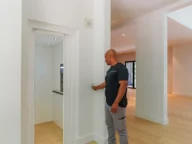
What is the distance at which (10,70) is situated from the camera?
1.55 m

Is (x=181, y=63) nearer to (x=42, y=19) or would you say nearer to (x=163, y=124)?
(x=163, y=124)

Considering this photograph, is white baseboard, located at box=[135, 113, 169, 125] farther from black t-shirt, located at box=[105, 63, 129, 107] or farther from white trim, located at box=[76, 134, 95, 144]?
black t-shirt, located at box=[105, 63, 129, 107]

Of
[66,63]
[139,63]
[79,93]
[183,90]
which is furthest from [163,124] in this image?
[183,90]

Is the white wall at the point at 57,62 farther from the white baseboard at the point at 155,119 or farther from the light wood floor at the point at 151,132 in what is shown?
the white baseboard at the point at 155,119

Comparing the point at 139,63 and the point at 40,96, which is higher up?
the point at 139,63

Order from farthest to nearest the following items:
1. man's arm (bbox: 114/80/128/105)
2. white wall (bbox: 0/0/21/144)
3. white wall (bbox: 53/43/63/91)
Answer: white wall (bbox: 53/43/63/91) → man's arm (bbox: 114/80/128/105) → white wall (bbox: 0/0/21/144)

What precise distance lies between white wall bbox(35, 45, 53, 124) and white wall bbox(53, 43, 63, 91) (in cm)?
12

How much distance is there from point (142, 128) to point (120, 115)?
4.96 ft

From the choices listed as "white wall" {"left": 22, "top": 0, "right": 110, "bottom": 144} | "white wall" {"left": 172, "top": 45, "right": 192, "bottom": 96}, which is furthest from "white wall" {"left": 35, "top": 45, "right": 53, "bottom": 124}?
"white wall" {"left": 172, "top": 45, "right": 192, "bottom": 96}

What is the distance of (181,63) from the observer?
24.2 ft

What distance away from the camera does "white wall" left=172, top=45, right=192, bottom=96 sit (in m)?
7.13

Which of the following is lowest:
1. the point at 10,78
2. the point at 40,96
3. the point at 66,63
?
the point at 40,96

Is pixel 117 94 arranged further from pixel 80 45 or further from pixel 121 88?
pixel 80 45

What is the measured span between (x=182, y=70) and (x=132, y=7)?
5450 mm
